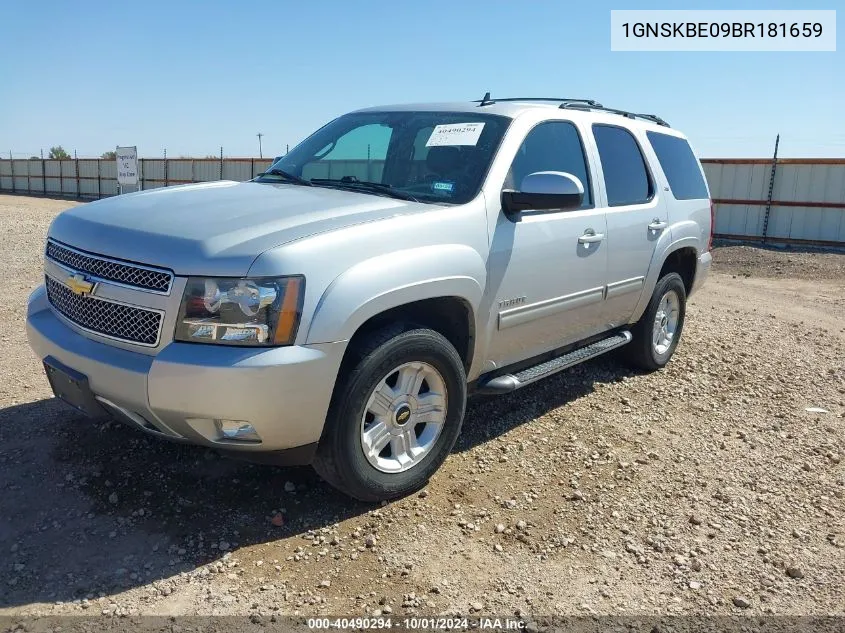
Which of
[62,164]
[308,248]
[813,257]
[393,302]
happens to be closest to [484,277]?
[393,302]

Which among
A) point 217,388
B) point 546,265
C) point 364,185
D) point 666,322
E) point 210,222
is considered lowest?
point 666,322

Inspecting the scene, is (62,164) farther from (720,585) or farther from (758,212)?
(720,585)

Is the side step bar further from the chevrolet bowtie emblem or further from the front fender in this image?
the chevrolet bowtie emblem

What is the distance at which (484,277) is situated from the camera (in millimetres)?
3740

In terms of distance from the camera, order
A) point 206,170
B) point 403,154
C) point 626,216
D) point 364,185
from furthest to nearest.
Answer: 1. point 206,170
2. point 626,216
3. point 403,154
4. point 364,185

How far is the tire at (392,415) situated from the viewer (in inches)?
126

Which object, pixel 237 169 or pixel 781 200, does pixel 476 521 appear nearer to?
pixel 781 200

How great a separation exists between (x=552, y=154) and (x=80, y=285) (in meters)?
2.74

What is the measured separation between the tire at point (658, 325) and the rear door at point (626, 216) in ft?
1.36

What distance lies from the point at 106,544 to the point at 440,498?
1.56 m

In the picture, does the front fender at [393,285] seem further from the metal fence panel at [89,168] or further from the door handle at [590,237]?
the metal fence panel at [89,168]

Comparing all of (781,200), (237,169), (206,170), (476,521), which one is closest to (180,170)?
(206,170)

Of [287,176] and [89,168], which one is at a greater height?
[287,176]

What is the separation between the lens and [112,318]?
3111mm
